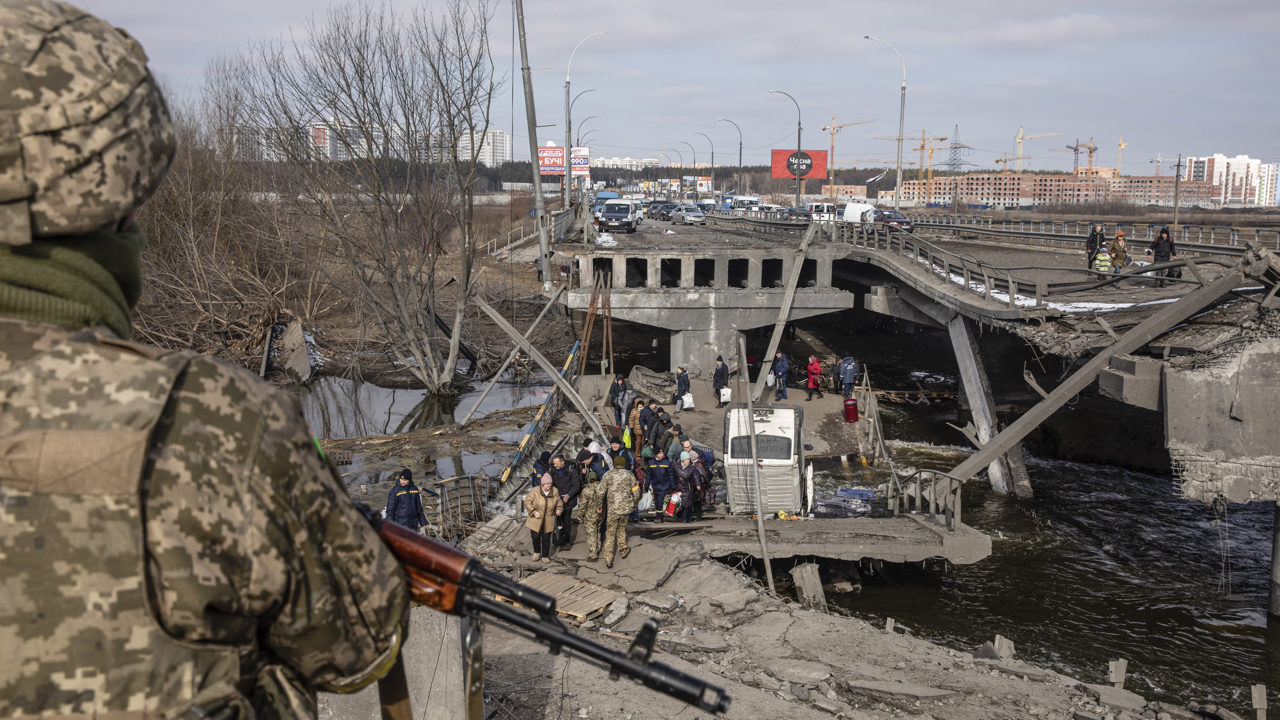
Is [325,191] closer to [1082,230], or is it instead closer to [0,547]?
[0,547]

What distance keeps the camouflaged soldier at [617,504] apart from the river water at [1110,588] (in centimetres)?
469

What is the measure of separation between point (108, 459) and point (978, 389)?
24.2 metres

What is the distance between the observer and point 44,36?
1521 millimetres

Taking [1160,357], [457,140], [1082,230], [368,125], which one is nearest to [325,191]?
[368,125]

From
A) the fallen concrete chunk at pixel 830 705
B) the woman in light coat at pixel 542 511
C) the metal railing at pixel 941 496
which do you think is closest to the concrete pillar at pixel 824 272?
the metal railing at pixel 941 496

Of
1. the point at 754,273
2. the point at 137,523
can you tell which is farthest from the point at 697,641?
the point at 754,273

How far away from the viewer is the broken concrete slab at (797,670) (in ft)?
30.3

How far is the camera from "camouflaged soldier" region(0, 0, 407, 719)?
4.71 feet

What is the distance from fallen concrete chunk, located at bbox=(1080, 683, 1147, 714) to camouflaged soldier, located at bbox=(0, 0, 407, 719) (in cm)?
996

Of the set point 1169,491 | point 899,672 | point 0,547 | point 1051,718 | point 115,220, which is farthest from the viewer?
point 1169,491

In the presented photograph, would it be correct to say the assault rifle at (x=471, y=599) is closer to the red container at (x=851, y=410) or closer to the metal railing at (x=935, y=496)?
the metal railing at (x=935, y=496)

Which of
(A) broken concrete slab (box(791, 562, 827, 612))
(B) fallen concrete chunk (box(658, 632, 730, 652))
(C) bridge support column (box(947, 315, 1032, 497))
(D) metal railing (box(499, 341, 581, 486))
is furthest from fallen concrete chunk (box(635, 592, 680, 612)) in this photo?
(C) bridge support column (box(947, 315, 1032, 497))

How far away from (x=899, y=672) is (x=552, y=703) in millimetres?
4365

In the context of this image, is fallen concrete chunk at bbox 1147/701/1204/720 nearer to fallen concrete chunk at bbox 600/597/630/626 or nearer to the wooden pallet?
fallen concrete chunk at bbox 600/597/630/626
